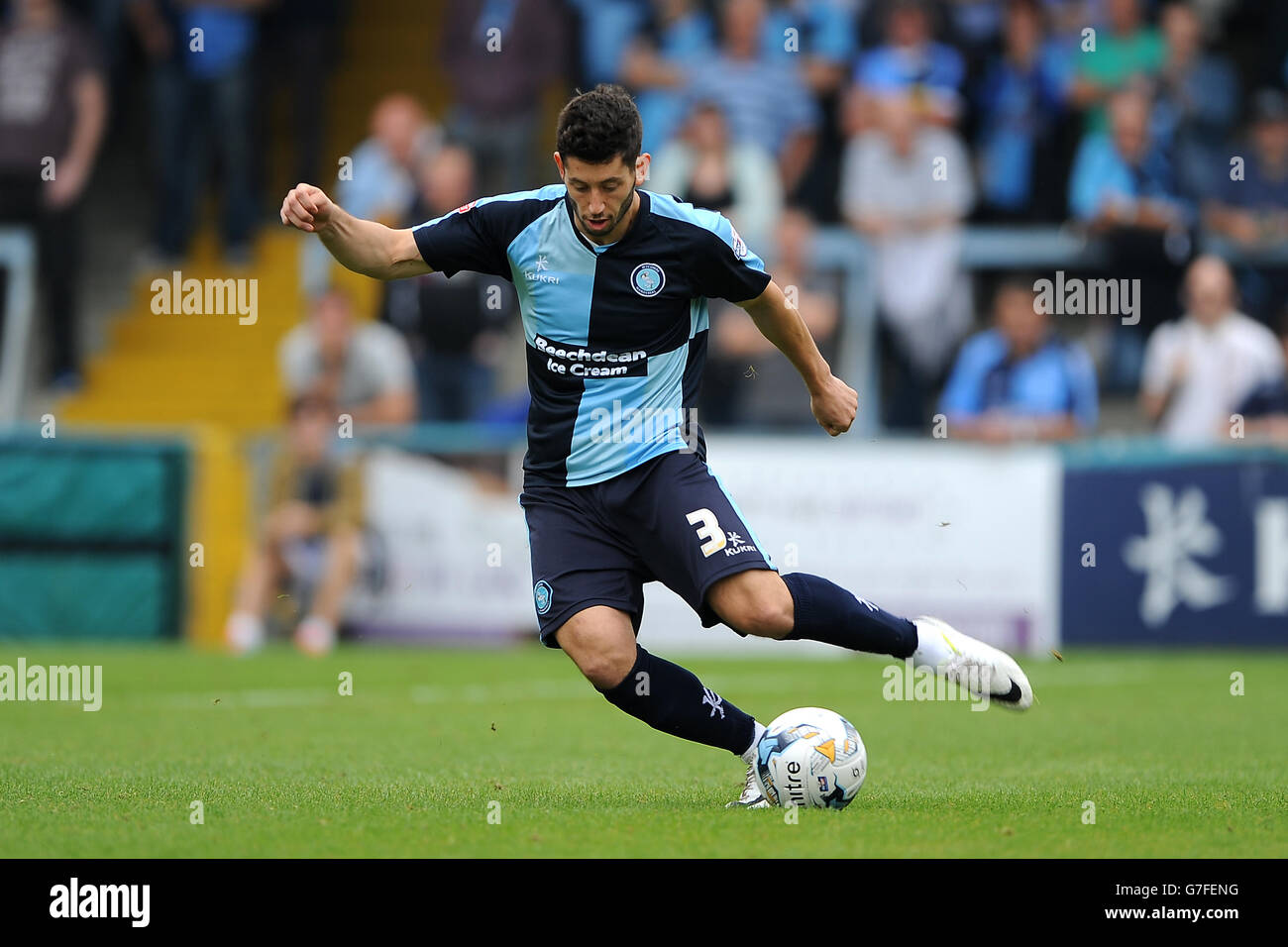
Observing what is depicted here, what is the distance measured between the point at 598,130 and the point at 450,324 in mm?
8615

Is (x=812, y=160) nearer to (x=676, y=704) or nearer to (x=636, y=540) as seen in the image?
(x=636, y=540)

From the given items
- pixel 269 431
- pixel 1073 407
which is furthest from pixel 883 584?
pixel 269 431

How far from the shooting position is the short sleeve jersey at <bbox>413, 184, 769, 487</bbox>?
6.38 metres

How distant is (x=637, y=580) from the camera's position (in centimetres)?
658

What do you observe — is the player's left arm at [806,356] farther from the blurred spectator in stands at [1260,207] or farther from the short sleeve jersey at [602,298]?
the blurred spectator in stands at [1260,207]

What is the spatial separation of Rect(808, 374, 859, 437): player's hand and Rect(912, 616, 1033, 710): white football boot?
0.75 m

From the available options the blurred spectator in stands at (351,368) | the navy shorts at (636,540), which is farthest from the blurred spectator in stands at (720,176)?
the navy shorts at (636,540)

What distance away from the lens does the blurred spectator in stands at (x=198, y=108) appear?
15.8m

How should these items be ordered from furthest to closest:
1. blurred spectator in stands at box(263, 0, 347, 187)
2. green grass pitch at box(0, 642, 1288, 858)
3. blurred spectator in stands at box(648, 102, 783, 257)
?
blurred spectator in stands at box(263, 0, 347, 187), blurred spectator in stands at box(648, 102, 783, 257), green grass pitch at box(0, 642, 1288, 858)

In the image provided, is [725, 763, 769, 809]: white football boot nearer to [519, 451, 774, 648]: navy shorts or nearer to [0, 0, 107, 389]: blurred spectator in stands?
[519, 451, 774, 648]: navy shorts

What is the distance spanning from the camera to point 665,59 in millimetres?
15828

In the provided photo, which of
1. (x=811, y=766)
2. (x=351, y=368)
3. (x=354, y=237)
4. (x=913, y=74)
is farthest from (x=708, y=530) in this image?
(x=913, y=74)

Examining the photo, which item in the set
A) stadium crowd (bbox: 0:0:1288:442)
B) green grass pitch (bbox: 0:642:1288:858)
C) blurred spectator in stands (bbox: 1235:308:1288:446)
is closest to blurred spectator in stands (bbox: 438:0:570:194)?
stadium crowd (bbox: 0:0:1288:442)

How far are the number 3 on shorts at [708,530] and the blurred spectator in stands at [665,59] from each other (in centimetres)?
963
